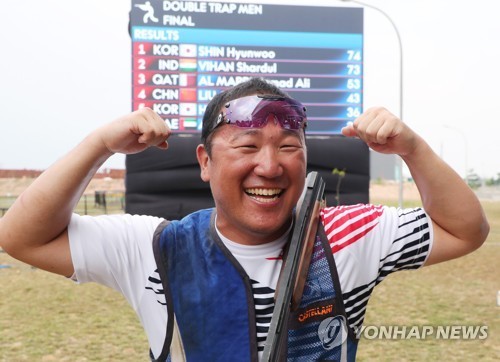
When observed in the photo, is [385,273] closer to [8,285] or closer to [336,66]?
[8,285]

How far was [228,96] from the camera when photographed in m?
1.79

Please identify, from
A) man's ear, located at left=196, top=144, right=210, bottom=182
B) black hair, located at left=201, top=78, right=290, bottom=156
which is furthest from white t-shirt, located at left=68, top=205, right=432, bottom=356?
black hair, located at left=201, top=78, right=290, bottom=156

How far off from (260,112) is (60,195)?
70 centimetres

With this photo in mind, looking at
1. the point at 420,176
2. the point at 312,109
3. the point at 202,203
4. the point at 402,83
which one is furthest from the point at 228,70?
the point at 420,176

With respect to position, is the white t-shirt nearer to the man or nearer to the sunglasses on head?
the man

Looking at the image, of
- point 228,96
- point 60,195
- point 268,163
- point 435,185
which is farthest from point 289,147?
point 60,195

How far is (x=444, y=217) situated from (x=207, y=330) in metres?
0.93

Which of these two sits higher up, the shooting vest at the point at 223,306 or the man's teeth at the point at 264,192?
the man's teeth at the point at 264,192

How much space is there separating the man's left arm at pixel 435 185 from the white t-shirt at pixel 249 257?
3.6 inches

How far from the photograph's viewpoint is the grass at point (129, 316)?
4.77 meters

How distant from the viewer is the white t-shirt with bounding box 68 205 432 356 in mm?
1650

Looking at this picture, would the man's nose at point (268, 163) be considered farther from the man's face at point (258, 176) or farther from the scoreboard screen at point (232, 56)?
the scoreboard screen at point (232, 56)

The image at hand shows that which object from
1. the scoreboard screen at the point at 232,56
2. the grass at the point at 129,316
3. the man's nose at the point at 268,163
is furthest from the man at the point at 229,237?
the scoreboard screen at the point at 232,56

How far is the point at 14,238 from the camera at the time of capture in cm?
163
